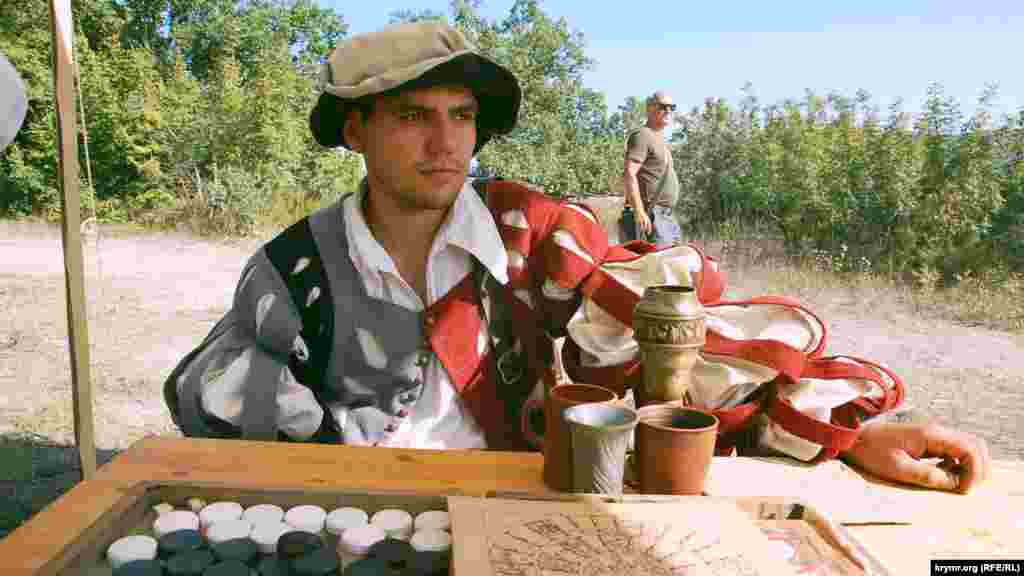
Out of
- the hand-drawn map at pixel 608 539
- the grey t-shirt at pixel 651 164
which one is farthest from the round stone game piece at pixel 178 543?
the grey t-shirt at pixel 651 164

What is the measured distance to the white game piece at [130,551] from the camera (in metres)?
1.07

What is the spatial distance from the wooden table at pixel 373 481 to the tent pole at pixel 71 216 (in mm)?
724

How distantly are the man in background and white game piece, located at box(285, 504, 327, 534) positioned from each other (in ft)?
18.1

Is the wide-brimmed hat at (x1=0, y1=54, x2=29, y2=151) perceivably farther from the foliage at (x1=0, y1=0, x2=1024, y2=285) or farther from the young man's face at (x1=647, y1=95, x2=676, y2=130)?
the foliage at (x1=0, y1=0, x2=1024, y2=285)

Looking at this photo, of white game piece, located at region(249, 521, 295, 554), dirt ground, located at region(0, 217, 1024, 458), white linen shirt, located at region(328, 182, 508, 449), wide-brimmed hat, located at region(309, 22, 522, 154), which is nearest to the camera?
white game piece, located at region(249, 521, 295, 554)

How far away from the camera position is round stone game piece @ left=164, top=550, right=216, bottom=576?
1.04 metres

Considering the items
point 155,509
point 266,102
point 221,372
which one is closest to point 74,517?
point 155,509

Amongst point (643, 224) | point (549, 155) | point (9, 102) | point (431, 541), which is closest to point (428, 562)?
point (431, 541)

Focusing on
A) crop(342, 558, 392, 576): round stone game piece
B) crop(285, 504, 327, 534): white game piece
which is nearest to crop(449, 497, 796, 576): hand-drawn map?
Result: crop(342, 558, 392, 576): round stone game piece

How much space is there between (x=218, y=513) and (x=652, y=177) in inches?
229

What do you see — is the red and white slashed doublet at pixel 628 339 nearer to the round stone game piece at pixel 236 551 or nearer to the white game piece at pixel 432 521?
the white game piece at pixel 432 521

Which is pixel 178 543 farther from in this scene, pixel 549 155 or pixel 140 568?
pixel 549 155

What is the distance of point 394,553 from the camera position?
1.10 meters

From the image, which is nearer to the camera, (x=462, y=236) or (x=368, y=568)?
(x=368, y=568)
